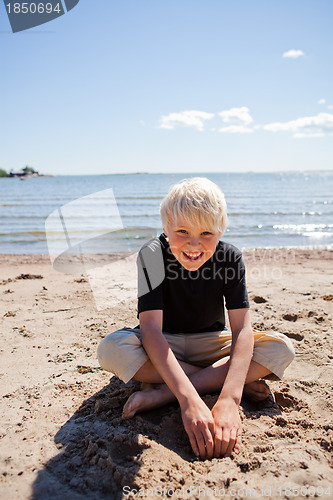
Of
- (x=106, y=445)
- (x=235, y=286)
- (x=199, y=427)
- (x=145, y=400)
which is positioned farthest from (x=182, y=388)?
(x=235, y=286)

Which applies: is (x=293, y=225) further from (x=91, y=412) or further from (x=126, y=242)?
(x=91, y=412)

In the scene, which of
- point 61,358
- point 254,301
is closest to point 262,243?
point 254,301

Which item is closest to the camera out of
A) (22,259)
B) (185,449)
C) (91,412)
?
(185,449)

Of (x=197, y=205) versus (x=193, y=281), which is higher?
(x=197, y=205)

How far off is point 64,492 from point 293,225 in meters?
11.4

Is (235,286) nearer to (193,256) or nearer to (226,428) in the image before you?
(193,256)

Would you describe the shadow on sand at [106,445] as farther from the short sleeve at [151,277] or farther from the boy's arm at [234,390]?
the short sleeve at [151,277]

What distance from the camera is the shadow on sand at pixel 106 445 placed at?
60.1 inches

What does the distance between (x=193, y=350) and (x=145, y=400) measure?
0.46m

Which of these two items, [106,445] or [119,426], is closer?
[106,445]

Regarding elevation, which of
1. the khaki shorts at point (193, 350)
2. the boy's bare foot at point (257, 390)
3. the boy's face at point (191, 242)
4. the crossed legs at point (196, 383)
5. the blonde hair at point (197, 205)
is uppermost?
the blonde hair at point (197, 205)

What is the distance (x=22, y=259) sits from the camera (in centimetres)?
673

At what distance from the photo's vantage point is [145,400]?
2025 mm

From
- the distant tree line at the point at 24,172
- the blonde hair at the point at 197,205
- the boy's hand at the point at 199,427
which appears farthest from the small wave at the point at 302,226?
the distant tree line at the point at 24,172
